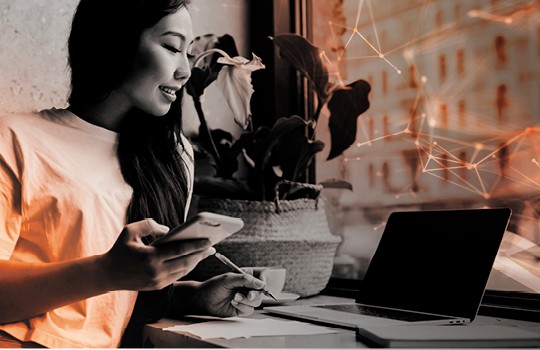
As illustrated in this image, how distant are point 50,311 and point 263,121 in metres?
0.72

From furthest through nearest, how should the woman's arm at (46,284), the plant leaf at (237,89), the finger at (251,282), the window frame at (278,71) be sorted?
1. the window frame at (278,71)
2. the plant leaf at (237,89)
3. the finger at (251,282)
4. the woman's arm at (46,284)

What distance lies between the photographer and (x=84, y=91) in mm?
1076

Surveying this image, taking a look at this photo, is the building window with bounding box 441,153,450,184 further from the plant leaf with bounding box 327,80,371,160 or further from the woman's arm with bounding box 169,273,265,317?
the woman's arm with bounding box 169,273,265,317

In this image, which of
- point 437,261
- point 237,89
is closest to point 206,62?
point 237,89

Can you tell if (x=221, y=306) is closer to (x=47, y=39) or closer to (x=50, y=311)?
(x=50, y=311)

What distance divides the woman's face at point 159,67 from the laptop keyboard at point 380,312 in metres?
0.45

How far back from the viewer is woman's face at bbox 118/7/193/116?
1.08 meters

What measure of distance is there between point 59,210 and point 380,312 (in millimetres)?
506

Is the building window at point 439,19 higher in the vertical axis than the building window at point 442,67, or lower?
higher

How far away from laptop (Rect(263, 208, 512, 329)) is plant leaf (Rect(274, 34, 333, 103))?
312 millimetres

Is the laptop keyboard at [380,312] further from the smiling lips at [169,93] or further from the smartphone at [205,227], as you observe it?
the smiling lips at [169,93]

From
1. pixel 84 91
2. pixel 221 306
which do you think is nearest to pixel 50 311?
pixel 221 306

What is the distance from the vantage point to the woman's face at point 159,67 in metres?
1.08

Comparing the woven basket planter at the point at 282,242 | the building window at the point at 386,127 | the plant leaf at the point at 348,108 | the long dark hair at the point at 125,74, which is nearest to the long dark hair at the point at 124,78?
the long dark hair at the point at 125,74
